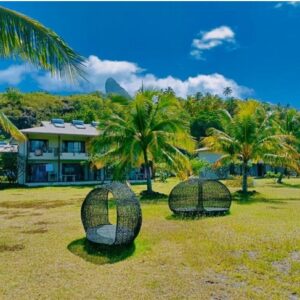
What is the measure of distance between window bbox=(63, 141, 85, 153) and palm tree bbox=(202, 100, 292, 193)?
18541 mm

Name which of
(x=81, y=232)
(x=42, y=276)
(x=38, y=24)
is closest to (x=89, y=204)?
(x=81, y=232)

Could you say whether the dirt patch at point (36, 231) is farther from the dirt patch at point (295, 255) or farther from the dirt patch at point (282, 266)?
the dirt patch at point (295, 255)

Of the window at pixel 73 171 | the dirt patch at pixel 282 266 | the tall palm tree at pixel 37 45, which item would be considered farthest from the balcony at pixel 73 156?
the dirt patch at pixel 282 266

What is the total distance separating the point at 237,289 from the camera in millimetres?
5965

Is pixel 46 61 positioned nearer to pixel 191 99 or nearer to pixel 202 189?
pixel 202 189

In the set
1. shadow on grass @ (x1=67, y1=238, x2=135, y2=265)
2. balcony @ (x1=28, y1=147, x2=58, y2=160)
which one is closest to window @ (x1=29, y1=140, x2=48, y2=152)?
balcony @ (x1=28, y1=147, x2=58, y2=160)

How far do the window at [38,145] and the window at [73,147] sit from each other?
1.98m

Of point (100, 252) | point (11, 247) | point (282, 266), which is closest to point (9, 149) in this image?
point (11, 247)

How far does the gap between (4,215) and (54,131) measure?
65.4ft

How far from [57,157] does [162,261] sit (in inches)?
1101

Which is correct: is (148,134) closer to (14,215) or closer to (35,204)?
(35,204)

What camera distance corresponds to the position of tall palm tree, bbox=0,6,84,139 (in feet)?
23.0

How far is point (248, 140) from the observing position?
19.5 meters

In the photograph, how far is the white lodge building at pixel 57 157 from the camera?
32375 mm
